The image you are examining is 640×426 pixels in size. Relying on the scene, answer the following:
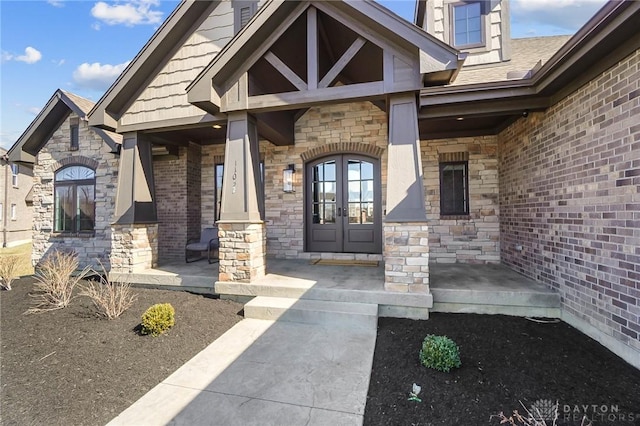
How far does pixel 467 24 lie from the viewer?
231 inches

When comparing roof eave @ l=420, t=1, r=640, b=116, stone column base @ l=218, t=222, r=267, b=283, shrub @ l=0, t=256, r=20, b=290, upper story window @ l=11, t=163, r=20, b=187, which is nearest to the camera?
roof eave @ l=420, t=1, r=640, b=116

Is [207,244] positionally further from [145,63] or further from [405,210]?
[405,210]

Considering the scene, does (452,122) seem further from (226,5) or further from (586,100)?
(226,5)

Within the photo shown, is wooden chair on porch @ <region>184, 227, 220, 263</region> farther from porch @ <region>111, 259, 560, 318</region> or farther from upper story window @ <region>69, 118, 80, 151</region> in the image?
upper story window @ <region>69, 118, 80, 151</region>

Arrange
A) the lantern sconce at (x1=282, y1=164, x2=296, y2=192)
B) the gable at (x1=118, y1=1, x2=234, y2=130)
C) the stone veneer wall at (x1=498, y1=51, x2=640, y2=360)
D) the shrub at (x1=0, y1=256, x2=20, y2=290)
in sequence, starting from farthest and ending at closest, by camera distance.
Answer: the lantern sconce at (x1=282, y1=164, x2=296, y2=192) < the shrub at (x1=0, y1=256, x2=20, y2=290) < the gable at (x1=118, y1=1, x2=234, y2=130) < the stone veneer wall at (x1=498, y1=51, x2=640, y2=360)

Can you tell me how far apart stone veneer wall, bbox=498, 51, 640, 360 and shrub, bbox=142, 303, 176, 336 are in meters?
4.94

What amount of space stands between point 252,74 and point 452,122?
376cm

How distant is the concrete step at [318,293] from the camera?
388cm

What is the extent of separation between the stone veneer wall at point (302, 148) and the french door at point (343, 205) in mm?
211

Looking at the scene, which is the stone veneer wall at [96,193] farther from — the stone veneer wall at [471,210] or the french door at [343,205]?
the stone veneer wall at [471,210]

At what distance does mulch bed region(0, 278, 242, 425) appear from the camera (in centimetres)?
227

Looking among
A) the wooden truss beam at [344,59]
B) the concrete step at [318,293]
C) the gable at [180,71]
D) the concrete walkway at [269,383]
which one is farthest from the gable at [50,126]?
the concrete walkway at [269,383]

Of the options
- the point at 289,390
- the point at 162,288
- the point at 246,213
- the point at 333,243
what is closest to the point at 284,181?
the point at 333,243

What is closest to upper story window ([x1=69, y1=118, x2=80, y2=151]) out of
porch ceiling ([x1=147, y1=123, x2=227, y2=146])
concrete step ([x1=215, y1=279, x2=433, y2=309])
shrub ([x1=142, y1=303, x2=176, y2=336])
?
porch ceiling ([x1=147, y1=123, x2=227, y2=146])
